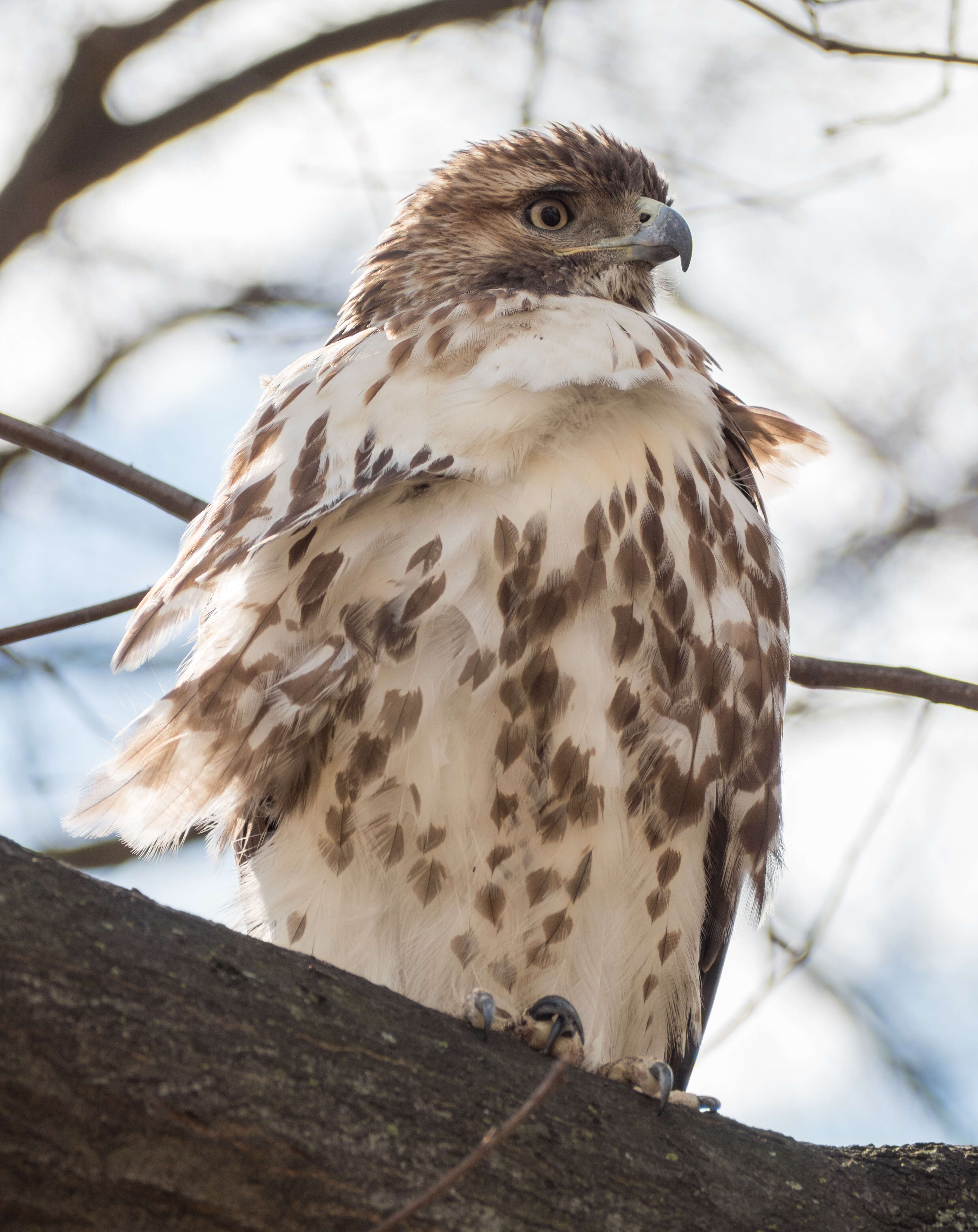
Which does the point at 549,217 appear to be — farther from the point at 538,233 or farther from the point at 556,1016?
the point at 556,1016

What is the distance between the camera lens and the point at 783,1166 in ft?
6.47

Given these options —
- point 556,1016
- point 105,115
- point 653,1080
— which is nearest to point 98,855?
point 556,1016

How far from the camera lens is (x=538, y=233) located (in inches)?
142

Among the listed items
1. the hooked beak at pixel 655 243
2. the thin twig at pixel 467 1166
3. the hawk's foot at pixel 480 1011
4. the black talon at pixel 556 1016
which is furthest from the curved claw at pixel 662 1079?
the hooked beak at pixel 655 243

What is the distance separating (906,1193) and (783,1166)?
0.81ft

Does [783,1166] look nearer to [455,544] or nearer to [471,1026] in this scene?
[471,1026]

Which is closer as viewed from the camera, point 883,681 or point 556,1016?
point 556,1016

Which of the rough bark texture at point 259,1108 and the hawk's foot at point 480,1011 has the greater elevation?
the hawk's foot at point 480,1011

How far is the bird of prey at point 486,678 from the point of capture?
8.21 feet

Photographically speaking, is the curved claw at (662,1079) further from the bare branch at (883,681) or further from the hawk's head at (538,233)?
the hawk's head at (538,233)

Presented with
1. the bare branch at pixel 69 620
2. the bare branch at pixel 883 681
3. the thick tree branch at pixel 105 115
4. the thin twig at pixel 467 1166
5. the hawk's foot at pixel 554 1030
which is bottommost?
the thin twig at pixel 467 1166

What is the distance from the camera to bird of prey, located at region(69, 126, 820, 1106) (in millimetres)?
2504

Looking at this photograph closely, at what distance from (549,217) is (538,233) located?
0.22 ft

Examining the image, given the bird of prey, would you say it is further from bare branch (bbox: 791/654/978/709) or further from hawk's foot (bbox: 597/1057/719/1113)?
bare branch (bbox: 791/654/978/709)
